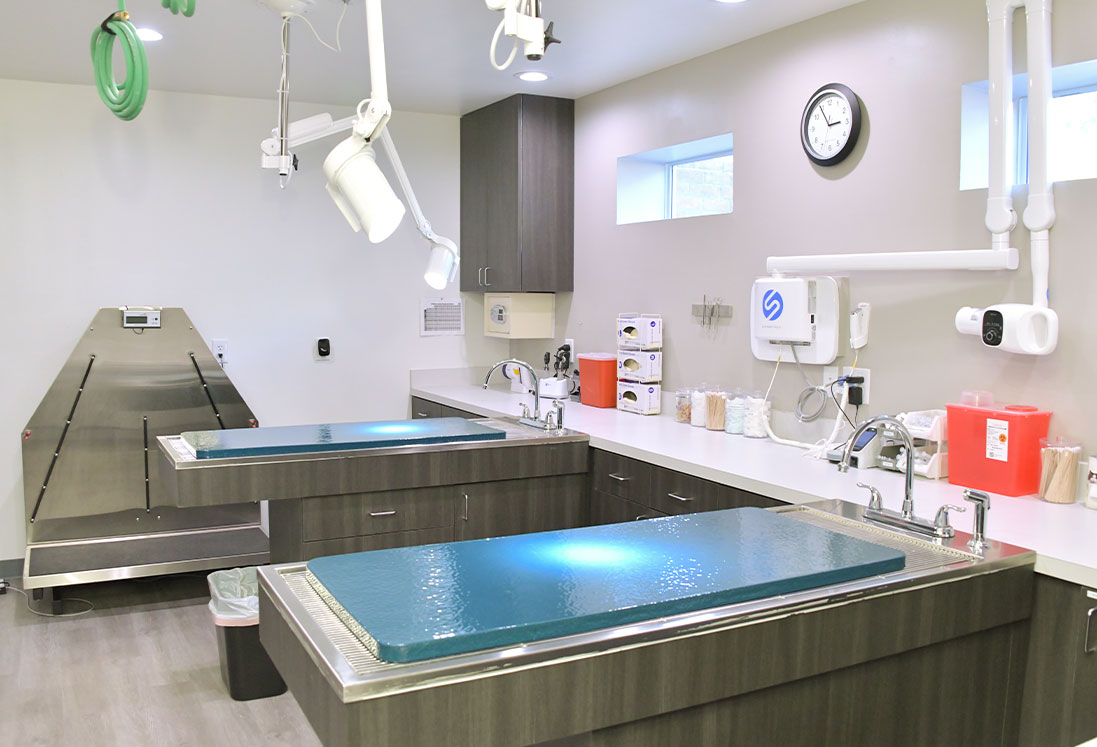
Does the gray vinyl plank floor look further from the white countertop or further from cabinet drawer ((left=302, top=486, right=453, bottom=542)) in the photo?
the white countertop

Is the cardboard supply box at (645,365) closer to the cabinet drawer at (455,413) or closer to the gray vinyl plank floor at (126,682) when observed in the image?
the cabinet drawer at (455,413)

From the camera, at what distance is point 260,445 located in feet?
10.4

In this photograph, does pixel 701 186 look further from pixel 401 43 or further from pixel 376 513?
pixel 376 513

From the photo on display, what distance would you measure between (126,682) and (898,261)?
321 cm

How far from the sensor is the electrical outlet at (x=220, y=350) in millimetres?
4855

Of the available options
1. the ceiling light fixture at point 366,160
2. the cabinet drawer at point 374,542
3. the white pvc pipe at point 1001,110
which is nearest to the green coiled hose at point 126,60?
the ceiling light fixture at point 366,160

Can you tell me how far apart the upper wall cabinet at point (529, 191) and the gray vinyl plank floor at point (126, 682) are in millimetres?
2384

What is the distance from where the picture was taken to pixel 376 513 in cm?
329

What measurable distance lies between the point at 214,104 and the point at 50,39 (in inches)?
43.8

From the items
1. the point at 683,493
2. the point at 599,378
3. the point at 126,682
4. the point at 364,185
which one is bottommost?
the point at 126,682

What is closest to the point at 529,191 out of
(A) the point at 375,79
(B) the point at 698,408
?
(B) the point at 698,408

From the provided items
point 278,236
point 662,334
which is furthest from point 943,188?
point 278,236

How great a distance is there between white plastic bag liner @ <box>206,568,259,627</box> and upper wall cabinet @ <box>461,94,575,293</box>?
2225mm

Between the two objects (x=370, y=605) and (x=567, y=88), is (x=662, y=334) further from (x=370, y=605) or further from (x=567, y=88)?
(x=370, y=605)
